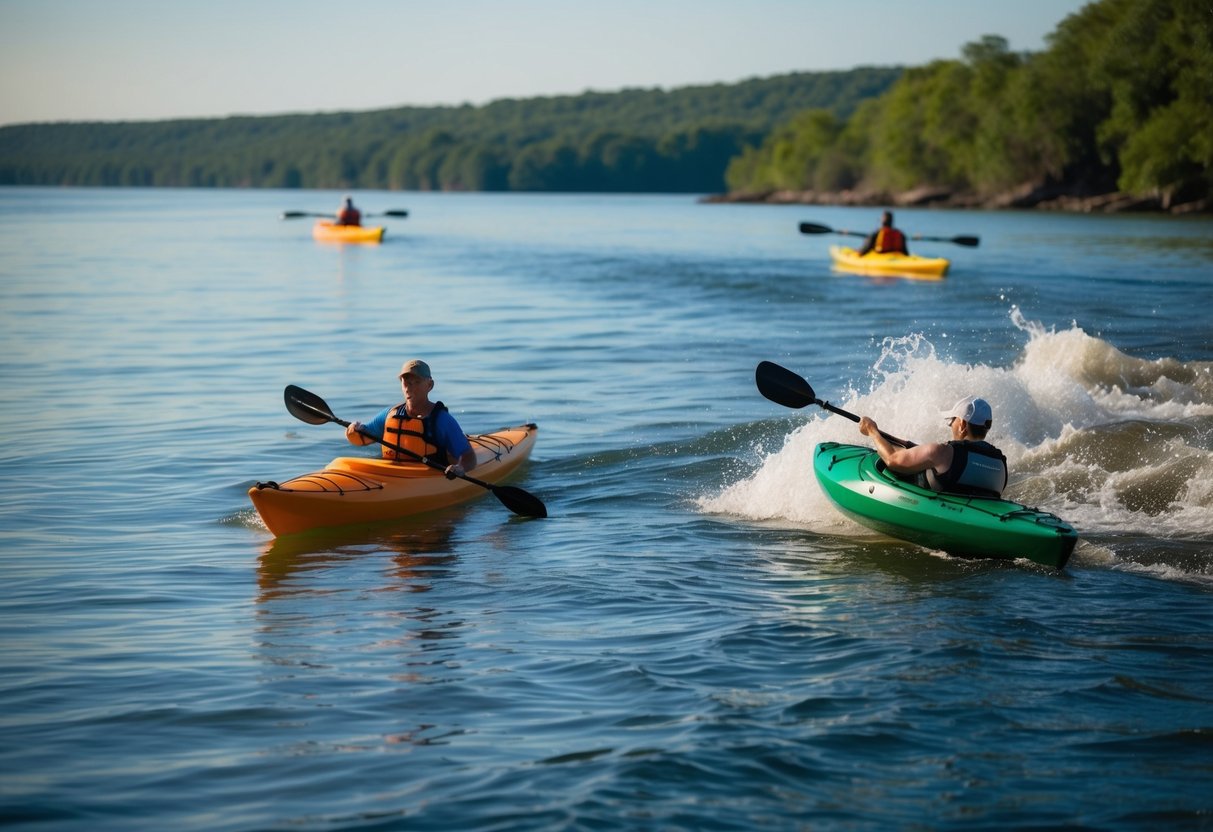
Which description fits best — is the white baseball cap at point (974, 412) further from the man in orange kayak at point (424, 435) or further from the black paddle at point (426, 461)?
the man in orange kayak at point (424, 435)

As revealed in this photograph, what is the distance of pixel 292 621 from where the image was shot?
7000 mm

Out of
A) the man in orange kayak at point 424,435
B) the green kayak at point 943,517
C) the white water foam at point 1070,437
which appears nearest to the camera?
the green kayak at point 943,517

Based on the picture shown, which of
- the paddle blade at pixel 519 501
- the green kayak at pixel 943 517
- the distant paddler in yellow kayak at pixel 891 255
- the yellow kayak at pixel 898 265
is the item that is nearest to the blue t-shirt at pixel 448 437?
the paddle blade at pixel 519 501

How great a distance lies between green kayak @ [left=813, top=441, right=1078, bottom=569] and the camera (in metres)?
7.47

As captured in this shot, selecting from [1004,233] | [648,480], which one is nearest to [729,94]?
[1004,233]

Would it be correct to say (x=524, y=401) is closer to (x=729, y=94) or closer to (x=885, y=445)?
(x=885, y=445)

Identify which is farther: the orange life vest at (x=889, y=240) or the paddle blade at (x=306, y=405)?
the orange life vest at (x=889, y=240)

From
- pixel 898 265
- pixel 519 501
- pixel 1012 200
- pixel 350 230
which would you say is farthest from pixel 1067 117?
pixel 519 501

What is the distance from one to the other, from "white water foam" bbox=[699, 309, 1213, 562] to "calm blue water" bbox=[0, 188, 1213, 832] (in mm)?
42

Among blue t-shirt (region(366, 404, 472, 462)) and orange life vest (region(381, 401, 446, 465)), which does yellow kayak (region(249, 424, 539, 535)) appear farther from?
blue t-shirt (region(366, 404, 472, 462))

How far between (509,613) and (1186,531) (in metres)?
4.57

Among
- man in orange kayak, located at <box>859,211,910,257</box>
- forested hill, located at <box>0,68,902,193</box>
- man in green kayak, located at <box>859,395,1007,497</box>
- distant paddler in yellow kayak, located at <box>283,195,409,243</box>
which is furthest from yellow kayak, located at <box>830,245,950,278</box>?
forested hill, located at <box>0,68,902,193</box>

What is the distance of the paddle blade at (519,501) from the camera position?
9406 millimetres

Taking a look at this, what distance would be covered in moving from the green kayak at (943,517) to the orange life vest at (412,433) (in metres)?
2.78
